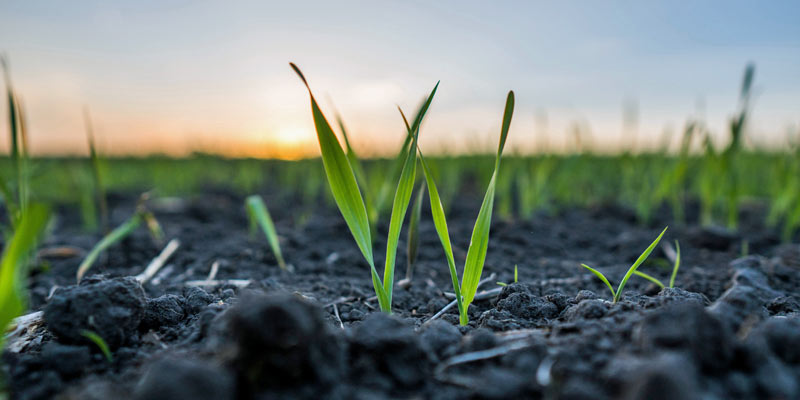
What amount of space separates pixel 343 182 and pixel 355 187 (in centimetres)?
3

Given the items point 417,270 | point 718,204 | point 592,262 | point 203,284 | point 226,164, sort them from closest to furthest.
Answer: point 203,284
point 417,270
point 592,262
point 718,204
point 226,164

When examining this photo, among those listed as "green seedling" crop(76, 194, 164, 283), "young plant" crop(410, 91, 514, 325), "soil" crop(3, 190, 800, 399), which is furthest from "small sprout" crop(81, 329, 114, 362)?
"green seedling" crop(76, 194, 164, 283)

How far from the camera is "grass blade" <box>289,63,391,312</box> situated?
922mm

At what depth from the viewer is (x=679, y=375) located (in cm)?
57

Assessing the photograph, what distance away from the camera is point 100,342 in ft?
2.69

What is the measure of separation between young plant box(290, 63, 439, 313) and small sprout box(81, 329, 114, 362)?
18.8 inches

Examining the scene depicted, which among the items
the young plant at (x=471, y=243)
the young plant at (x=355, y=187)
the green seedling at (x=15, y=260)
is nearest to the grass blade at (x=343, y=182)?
the young plant at (x=355, y=187)

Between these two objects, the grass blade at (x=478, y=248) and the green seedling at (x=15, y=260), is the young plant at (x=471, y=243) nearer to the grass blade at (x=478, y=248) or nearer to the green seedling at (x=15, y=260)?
the grass blade at (x=478, y=248)

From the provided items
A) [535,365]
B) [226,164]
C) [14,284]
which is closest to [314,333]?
[535,365]

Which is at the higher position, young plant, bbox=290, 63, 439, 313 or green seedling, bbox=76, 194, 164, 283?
young plant, bbox=290, 63, 439, 313

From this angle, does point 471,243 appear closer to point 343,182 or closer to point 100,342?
point 343,182

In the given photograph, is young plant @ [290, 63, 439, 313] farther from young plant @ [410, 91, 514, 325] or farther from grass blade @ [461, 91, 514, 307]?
grass blade @ [461, 91, 514, 307]

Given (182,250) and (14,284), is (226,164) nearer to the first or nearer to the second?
(182,250)

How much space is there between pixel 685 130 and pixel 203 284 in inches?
96.4
